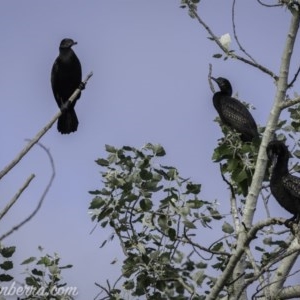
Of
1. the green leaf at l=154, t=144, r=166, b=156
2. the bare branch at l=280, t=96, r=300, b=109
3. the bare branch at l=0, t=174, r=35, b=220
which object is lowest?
the bare branch at l=0, t=174, r=35, b=220

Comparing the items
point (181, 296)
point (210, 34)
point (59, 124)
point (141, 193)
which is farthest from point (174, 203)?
point (59, 124)

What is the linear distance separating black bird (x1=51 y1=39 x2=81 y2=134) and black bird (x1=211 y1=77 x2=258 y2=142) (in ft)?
7.11

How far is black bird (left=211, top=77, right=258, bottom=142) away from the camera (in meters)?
10.0

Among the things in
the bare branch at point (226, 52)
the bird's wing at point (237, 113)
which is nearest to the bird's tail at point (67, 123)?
the bird's wing at point (237, 113)

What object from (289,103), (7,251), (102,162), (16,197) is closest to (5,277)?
(7,251)

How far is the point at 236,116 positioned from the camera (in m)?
10.2

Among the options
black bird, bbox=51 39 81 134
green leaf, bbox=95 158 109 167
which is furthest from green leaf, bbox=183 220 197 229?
black bird, bbox=51 39 81 134

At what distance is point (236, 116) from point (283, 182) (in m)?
3.43

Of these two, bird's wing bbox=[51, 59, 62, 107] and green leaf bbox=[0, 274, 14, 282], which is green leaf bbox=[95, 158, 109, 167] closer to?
green leaf bbox=[0, 274, 14, 282]

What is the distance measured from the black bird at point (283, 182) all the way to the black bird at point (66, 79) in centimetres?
488

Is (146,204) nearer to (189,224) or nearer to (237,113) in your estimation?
(189,224)

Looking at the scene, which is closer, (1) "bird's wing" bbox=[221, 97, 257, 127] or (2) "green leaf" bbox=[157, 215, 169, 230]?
(2) "green leaf" bbox=[157, 215, 169, 230]

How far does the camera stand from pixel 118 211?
6.51 metres

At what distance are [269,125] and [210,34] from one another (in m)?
1.00
